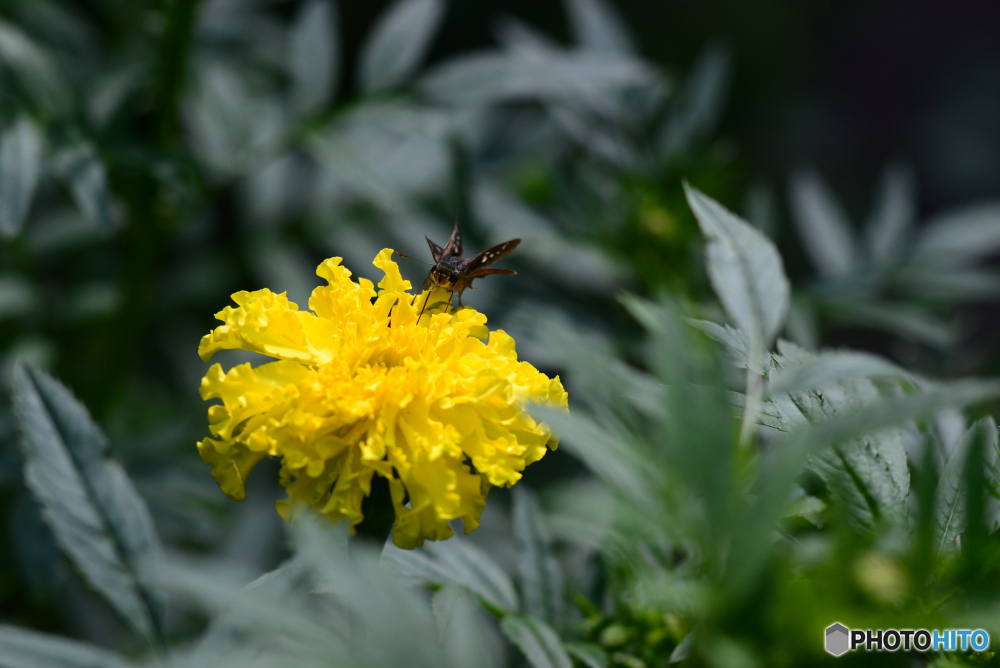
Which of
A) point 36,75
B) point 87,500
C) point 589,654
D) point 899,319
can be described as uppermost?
point 36,75

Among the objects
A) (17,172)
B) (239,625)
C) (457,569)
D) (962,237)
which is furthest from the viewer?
(962,237)

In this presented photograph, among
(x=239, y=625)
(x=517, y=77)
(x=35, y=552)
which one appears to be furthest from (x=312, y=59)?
(x=239, y=625)

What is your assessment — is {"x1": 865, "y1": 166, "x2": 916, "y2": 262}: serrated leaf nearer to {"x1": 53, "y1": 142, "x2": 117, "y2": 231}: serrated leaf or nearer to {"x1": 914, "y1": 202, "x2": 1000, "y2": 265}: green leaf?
{"x1": 914, "y1": 202, "x2": 1000, "y2": 265}: green leaf

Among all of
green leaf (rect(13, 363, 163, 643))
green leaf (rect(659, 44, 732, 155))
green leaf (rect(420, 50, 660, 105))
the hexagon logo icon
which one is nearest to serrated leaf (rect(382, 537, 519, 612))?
green leaf (rect(13, 363, 163, 643))

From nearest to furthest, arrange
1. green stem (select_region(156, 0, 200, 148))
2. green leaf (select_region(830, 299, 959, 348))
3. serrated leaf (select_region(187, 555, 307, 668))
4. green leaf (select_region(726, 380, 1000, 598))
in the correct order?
1. green leaf (select_region(726, 380, 1000, 598))
2. serrated leaf (select_region(187, 555, 307, 668))
3. green stem (select_region(156, 0, 200, 148))
4. green leaf (select_region(830, 299, 959, 348))

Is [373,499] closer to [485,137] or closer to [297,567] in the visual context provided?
[297,567]

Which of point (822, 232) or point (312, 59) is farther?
point (822, 232)

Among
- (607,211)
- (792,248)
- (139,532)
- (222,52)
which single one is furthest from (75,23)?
(792,248)

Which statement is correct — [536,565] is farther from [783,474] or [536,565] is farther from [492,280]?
[492,280]
